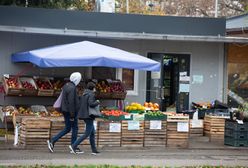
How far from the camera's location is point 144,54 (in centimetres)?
1812

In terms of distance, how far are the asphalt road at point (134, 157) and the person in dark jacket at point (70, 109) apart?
1.36ft

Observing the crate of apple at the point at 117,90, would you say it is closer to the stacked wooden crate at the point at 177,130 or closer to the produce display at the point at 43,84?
the produce display at the point at 43,84

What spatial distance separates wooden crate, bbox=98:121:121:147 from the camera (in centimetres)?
1436

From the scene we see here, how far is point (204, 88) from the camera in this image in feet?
61.5

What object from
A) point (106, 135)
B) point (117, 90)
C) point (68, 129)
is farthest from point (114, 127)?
point (117, 90)

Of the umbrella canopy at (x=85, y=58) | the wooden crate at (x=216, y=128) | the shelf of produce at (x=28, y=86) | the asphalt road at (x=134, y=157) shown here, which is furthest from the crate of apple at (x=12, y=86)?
the wooden crate at (x=216, y=128)

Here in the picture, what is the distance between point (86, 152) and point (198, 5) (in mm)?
34737

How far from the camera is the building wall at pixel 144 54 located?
1661cm

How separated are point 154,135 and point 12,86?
432 cm

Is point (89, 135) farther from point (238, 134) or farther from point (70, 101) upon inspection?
point (238, 134)

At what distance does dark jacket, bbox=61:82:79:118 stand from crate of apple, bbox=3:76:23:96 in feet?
8.79

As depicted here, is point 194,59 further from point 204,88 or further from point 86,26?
point 86,26

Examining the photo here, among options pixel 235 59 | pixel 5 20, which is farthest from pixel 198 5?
pixel 5 20

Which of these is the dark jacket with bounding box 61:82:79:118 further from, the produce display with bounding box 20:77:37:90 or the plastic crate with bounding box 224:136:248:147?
the plastic crate with bounding box 224:136:248:147
